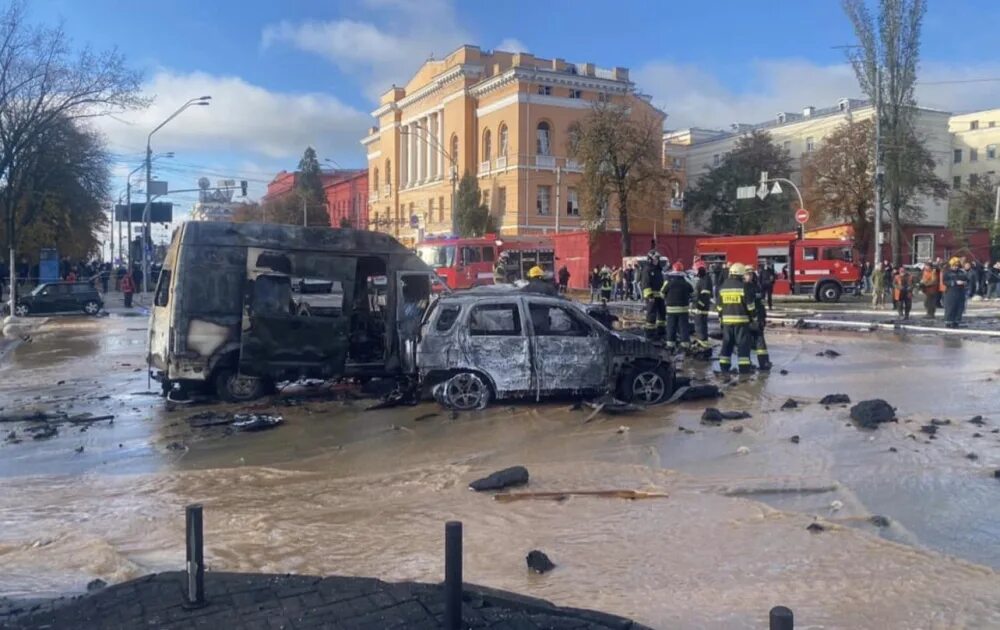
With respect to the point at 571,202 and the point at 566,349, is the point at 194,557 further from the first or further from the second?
the point at 571,202

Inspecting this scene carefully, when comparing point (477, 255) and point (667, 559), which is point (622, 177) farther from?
point (667, 559)

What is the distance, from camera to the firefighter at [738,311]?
14.0m

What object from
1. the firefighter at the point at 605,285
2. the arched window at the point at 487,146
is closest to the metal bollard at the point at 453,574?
the firefighter at the point at 605,285

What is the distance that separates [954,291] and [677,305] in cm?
974

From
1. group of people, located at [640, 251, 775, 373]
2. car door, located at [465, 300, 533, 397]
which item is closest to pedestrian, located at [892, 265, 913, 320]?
group of people, located at [640, 251, 775, 373]

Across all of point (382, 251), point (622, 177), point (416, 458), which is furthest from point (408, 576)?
point (622, 177)

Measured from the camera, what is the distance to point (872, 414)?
992 cm

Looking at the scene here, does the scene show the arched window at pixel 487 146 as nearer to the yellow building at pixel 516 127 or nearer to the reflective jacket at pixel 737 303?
the yellow building at pixel 516 127

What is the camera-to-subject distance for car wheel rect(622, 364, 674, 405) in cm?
1138

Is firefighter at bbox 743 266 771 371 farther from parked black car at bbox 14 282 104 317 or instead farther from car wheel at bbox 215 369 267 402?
parked black car at bbox 14 282 104 317

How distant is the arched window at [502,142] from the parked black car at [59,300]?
37968 millimetres

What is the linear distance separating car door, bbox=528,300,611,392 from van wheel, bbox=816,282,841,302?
28.8 meters

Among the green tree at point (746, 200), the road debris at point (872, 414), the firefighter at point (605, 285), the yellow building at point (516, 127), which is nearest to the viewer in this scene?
the road debris at point (872, 414)

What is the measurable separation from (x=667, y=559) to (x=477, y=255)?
33889 mm
